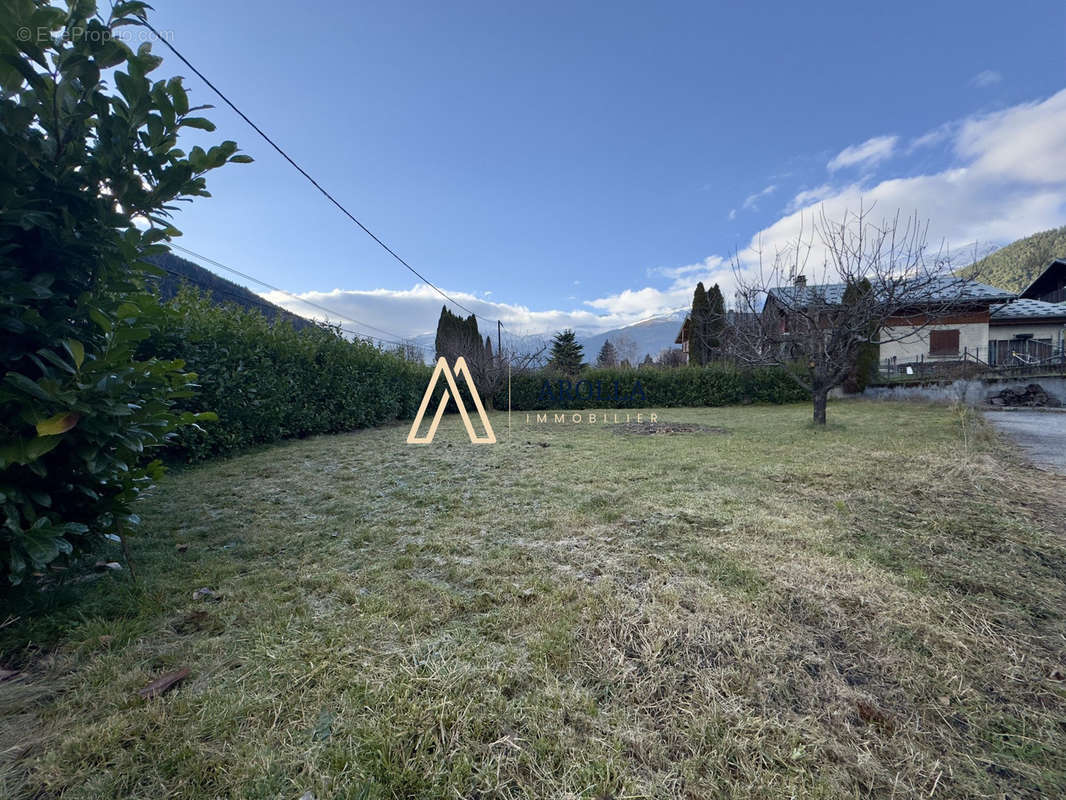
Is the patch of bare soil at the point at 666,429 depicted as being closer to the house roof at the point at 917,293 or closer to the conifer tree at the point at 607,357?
the house roof at the point at 917,293

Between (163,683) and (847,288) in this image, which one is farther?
(847,288)

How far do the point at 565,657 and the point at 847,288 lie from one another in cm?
934

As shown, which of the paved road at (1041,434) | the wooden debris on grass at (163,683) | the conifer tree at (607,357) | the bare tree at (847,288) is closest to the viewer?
the wooden debris on grass at (163,683)

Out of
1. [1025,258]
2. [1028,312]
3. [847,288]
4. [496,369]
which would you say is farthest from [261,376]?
[1025,258]

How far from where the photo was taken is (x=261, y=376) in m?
5.43

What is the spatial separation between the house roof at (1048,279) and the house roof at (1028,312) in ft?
3.08

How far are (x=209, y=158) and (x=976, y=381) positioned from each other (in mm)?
16749

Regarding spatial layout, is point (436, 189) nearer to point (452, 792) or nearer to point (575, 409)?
point (575, 409)

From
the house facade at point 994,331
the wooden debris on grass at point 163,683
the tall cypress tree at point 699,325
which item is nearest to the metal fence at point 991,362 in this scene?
the house facade at point 994,331

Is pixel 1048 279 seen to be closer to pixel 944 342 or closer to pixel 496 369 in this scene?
pixel 944 342

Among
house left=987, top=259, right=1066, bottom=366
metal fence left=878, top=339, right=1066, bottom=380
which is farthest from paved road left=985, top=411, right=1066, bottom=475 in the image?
house left=987, top=259, right=1066, bottom=366

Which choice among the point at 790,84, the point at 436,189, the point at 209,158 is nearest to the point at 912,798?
the point at 209,158

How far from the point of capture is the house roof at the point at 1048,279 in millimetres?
17578

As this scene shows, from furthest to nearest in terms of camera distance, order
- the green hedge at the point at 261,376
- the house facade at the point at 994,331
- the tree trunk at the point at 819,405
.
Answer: the house facade at the point at 994,331, the tree trunk at the point at 819,405, the green hedge at the point at 261,376
